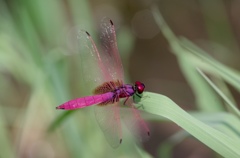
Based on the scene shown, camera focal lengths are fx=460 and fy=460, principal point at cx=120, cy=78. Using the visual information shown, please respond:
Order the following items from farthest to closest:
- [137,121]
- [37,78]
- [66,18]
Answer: [66,18]
[37,78]
[137,121]

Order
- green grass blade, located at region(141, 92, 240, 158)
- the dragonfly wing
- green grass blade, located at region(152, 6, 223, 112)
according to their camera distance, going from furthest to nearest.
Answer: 1. green grass blade, located at region(152, 6, 223, 112)
2. the dragonfly wing
3. green grass blade, located at region(141, 92, 240, 158)

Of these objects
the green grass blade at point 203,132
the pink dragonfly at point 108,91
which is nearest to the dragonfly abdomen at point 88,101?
the pink dragonfly at point 108,91

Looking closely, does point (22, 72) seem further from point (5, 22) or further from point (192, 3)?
point (192, 3)

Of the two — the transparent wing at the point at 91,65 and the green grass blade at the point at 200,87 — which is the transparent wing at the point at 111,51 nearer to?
the transparent wing at the point at 91,65

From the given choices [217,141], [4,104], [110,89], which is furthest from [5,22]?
[217,141]

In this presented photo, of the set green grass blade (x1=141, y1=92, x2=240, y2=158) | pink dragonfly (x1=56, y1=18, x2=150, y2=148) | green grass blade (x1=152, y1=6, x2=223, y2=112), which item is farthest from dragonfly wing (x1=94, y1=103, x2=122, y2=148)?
green grass blade (x1=152, y1=6, x2=223, y2=112)

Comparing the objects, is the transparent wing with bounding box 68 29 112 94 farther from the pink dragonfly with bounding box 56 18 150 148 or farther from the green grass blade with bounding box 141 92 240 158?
the green grass blade with bounding box 141 92 240 158

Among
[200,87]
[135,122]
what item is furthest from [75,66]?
[135,122]
